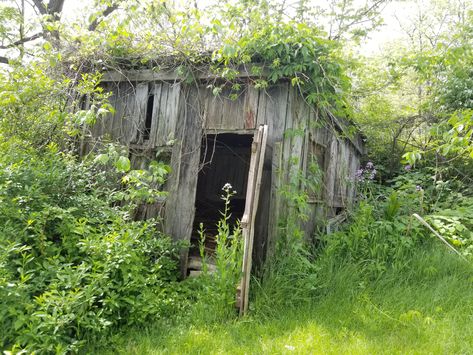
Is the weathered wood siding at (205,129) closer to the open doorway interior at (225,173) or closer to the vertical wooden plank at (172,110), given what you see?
the vertical wooden plank at (172,110)

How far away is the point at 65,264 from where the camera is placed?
3498 mm

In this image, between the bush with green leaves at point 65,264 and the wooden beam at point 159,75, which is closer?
the bush with green leaves at point 65,264

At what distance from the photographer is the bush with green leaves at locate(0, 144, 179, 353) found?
116 inches

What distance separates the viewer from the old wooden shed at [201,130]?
4930 millimetres

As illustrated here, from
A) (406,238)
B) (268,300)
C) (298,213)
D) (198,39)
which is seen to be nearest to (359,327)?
(268,300)

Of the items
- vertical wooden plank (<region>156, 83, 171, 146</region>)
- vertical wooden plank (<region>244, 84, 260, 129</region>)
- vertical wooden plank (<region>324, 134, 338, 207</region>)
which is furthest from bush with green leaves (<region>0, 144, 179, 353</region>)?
vertical wooden plank (<region>324, 134, 338, 207</region>)

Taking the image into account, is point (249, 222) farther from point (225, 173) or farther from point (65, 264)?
point (225, 173)

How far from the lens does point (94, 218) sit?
420cm

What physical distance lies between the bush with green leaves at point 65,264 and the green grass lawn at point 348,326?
0.38 metres

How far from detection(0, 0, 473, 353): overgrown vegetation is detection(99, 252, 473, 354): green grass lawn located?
2 centimetres

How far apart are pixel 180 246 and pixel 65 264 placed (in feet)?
5.70

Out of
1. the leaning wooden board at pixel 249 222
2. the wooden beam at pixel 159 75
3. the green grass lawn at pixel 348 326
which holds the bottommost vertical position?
the green grass lawn at pixel 348 326

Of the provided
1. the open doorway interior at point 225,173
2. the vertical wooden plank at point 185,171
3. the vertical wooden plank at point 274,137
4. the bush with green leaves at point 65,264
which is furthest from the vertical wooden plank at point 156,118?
the open doorway interior at point 225,173

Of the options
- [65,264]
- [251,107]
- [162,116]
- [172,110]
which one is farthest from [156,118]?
[65,264]
